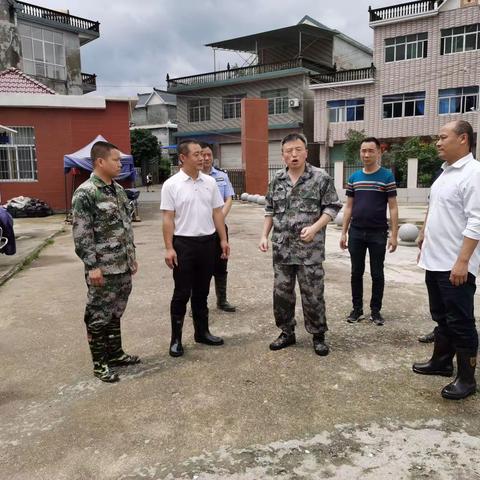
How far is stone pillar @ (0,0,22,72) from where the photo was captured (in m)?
23.8

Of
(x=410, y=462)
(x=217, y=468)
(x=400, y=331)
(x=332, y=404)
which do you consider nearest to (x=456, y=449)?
(x=410, y=462)

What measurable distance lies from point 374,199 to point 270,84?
29.1m

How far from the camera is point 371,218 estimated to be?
15.0 ft

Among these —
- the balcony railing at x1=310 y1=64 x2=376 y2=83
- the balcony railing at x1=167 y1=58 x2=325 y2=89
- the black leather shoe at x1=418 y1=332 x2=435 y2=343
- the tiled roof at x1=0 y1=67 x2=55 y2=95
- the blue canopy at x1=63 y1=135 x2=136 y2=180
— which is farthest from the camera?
the balcony railing at x1=167 y1=58 x2=325 y2=89

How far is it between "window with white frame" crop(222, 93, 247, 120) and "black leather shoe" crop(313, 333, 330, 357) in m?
30.7

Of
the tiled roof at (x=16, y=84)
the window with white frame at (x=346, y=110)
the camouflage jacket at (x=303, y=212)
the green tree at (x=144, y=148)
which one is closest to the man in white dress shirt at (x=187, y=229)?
the camouflage jacket at (x=303, y=212)

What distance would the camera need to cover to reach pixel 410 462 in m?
2.49

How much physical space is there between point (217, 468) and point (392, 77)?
27222mm

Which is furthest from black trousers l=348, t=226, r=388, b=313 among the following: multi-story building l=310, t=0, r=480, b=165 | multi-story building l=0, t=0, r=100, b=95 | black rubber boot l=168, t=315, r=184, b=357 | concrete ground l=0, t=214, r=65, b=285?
multi-story building l=0, t=0, r=100, b=95

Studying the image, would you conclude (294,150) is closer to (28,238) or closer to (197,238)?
(197,238)

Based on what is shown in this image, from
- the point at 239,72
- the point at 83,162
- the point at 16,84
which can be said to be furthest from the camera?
the point at 239,72

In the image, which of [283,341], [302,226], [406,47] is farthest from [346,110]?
[283,341]

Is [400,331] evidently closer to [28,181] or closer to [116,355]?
[116,355]

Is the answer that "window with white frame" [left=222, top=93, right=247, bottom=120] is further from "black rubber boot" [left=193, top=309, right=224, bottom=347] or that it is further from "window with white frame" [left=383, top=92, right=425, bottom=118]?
"black rubber boot" [left=193, top=309, right=224, bottom=347]
